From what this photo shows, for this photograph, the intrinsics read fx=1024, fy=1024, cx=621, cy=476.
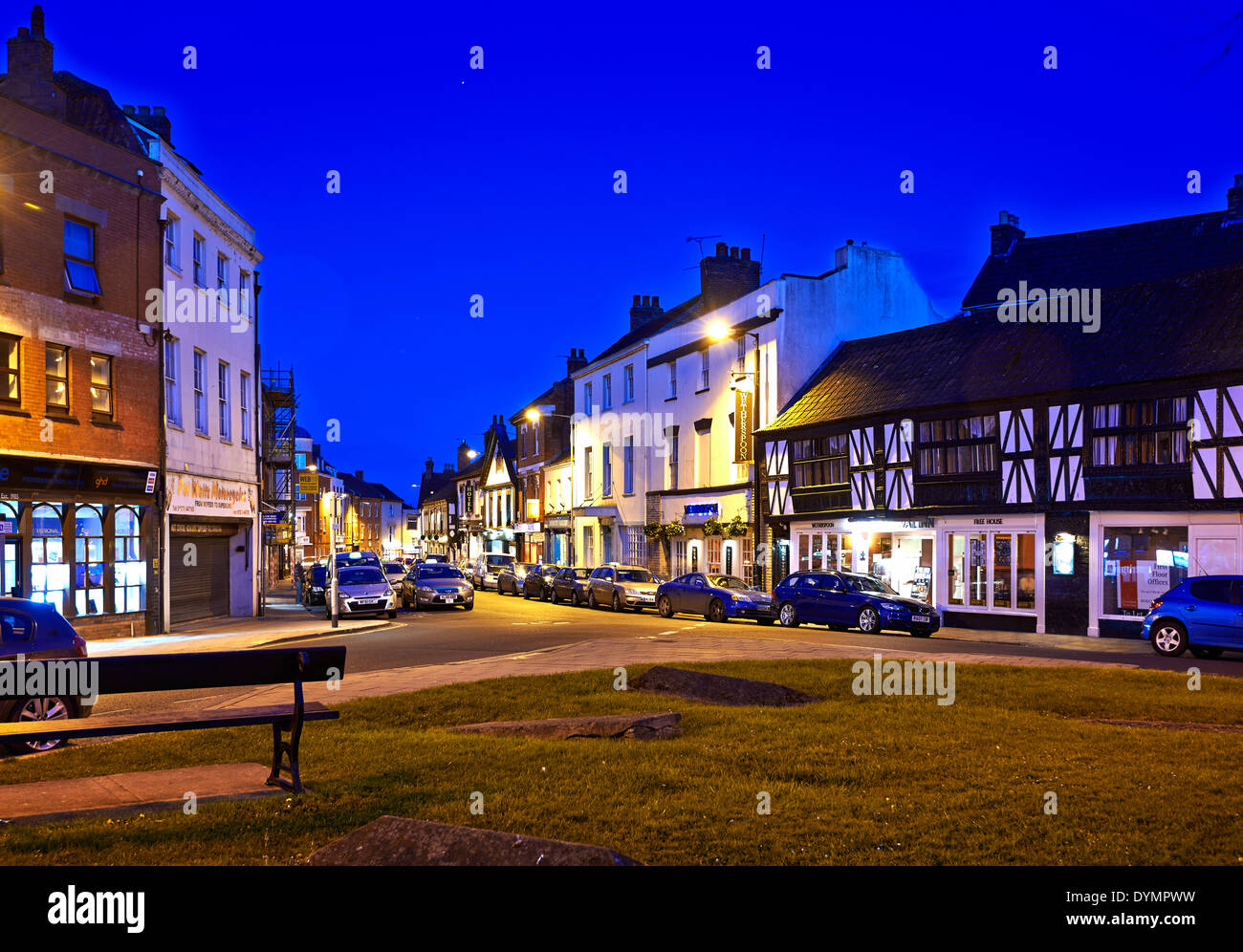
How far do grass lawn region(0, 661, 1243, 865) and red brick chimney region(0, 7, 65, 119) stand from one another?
61.7 feet

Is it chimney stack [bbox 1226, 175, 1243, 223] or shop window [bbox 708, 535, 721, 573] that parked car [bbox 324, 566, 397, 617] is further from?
chimney stack [bbox 1226, 175, 1243, 223]

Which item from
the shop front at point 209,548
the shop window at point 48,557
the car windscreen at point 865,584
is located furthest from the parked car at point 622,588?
the shop window at point 48,557

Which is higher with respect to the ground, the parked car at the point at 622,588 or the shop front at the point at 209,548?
the shop front at the point at 209,548

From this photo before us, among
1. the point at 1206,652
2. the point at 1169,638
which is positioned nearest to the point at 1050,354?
the point at 1169,638

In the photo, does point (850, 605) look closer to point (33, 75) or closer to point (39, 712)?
point (39, 712)

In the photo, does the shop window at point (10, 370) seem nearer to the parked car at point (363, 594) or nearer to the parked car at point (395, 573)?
the parked car at point (363, 594)

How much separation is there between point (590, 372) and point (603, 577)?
20952 millimetres

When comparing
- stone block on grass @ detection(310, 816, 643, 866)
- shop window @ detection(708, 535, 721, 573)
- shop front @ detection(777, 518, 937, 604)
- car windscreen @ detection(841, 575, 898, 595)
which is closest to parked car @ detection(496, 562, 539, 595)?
shop window @ detection(708, 535, 721, 573)

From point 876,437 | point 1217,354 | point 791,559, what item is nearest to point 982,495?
point 876,437

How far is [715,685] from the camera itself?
1180 centimetres

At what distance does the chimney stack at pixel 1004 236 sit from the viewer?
40.7m

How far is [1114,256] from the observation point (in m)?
37.0

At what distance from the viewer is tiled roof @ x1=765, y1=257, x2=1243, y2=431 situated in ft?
80.8

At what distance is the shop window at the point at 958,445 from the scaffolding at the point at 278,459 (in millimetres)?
24782
